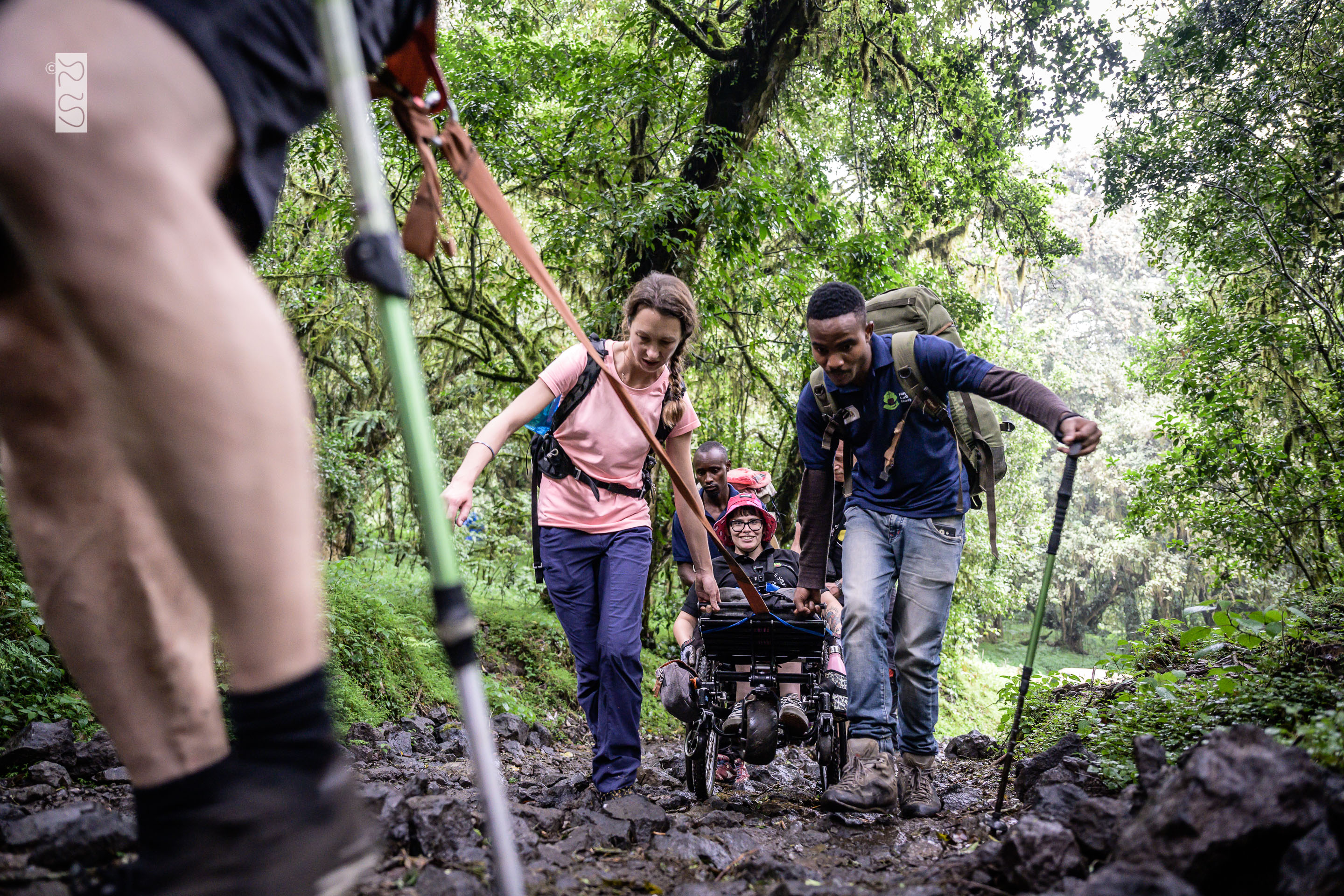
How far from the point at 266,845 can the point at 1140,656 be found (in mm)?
6036

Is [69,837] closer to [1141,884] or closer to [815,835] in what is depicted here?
[1141,884]

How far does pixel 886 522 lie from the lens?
4406 millimetres

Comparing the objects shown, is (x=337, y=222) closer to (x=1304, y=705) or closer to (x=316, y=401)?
(x=316, y=401)


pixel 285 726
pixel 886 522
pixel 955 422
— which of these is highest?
pixel 955 422

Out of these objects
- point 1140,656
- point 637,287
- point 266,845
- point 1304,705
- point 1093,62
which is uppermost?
point 1093,62

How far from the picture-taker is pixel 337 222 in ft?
25.9

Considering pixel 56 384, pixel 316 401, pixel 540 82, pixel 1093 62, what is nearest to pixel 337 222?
pixel 540 82

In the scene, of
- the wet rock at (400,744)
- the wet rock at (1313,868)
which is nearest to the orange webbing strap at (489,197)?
the wet rock at (1313,868)

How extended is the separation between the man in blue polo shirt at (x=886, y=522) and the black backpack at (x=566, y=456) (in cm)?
94

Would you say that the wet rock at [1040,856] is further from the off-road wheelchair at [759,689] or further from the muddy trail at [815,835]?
the off-road wheelchair at [759,689]

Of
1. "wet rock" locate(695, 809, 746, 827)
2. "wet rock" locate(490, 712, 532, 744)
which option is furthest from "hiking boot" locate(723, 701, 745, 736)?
"wet rock" locate(490, 712, 532, 744)

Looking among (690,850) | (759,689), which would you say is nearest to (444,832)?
(690,850)

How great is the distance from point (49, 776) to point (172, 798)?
201 cm

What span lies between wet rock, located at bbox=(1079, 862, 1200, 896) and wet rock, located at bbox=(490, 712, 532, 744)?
190 inches
